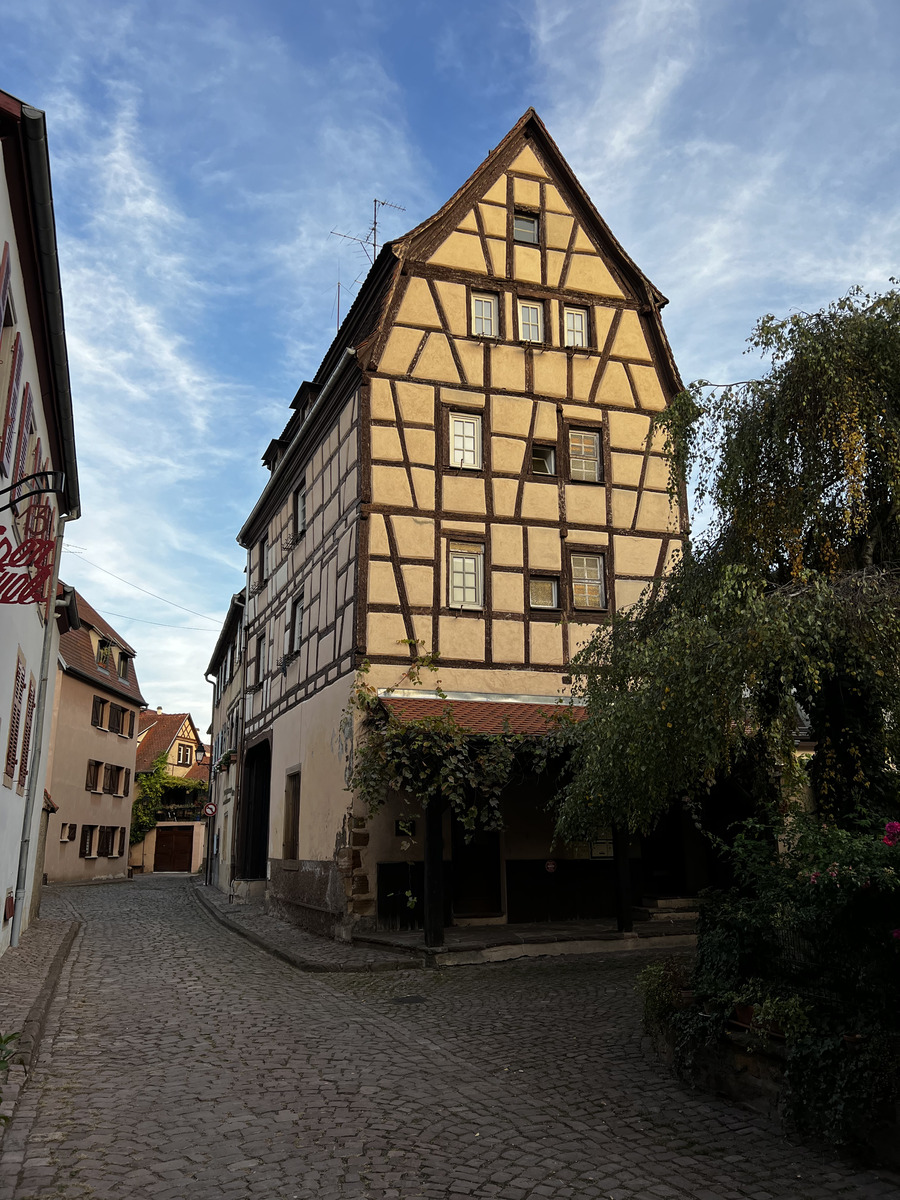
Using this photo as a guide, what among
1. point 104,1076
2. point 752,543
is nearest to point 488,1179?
point 104,1076

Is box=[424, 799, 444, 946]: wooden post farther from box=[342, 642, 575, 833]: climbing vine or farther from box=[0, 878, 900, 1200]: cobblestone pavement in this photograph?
box=[0, 878, 900, 1200]: cobblestone pavement

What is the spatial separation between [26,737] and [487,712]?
6108 millimetres

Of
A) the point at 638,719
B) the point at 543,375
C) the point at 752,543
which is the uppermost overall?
the point at 543,375

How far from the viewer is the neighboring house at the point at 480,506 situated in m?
14.6

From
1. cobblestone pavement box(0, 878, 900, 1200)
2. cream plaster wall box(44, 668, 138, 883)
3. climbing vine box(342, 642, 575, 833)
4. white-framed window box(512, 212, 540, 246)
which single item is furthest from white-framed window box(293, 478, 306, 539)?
cream plaster wall box(44, 668, 138, 883)

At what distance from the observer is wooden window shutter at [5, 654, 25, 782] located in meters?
10.7

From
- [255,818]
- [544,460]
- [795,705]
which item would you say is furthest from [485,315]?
[255,818]

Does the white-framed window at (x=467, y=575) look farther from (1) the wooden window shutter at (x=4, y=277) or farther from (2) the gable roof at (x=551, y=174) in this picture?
(1) the wooden window shutter at (x=4, y=277)

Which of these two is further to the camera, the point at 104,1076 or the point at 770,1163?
the point at 104,1076

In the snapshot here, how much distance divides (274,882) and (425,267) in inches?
457

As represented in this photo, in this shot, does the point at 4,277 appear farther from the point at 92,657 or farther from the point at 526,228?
the point at 92,657

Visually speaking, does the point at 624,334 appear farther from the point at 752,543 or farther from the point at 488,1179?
the point at 488,1179

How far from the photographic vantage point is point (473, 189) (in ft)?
55.1

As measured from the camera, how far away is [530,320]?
16.9m
